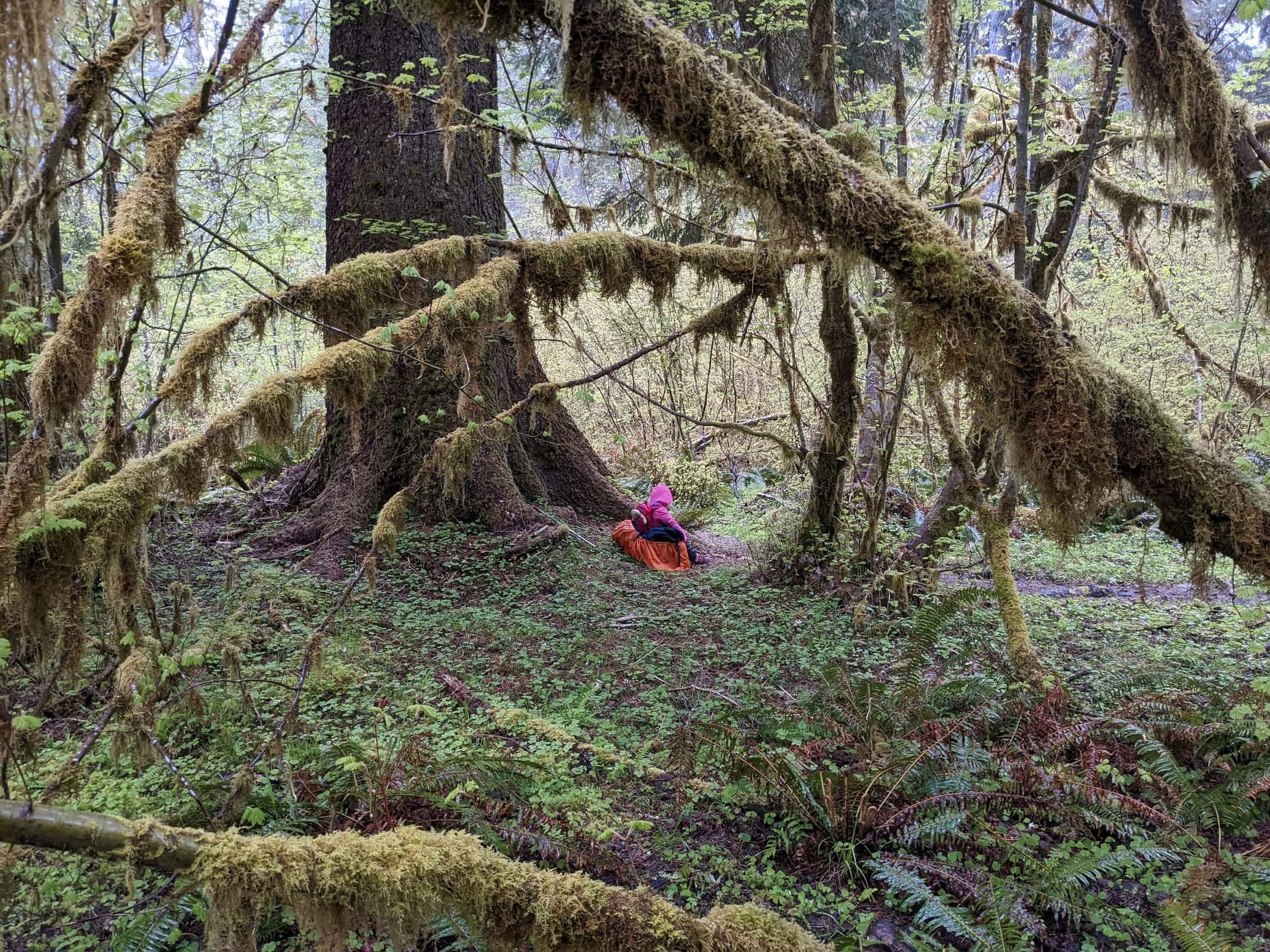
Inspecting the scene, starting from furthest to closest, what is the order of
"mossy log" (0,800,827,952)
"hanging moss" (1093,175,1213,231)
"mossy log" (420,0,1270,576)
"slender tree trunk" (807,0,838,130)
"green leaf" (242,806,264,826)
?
"hanging moss" (1093,175,1213,231), "slender tree trunk" (807,0,838,130), "mossy log" (420,0,1270,576), "green leaf" (242,806,264,826), "mossy log" (0,800,827,952)

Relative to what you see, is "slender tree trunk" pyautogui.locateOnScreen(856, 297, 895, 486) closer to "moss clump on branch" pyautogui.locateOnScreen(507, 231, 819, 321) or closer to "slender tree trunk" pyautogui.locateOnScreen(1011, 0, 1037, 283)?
"moss clump on branch" pyautogui.locateOnScreen(507, 231, 819, 321)

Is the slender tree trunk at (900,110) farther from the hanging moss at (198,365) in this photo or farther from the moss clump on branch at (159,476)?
the hanging moss at (198,365)

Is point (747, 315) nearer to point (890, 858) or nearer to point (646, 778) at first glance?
point (646, 778)

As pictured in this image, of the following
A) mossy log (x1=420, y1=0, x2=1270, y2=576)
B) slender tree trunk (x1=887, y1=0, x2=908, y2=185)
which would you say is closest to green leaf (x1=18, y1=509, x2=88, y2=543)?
mossy log (x1=420, y1=0, x2=1270, y2=576)

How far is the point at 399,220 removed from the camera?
761 centimetres

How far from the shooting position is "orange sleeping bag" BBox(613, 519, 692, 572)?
8.19 metres

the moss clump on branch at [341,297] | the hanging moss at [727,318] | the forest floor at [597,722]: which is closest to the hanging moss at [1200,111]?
the forest floor at [597,722]

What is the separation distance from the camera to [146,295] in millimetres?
3668

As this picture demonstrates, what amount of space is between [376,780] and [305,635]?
253 centimetres

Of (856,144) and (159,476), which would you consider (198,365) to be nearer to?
(159,476)

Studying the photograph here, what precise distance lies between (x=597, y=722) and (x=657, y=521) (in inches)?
148

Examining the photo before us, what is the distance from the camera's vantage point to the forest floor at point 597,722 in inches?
128

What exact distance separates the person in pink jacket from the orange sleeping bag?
0.16 feet

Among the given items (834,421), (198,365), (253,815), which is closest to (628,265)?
(834,421)
